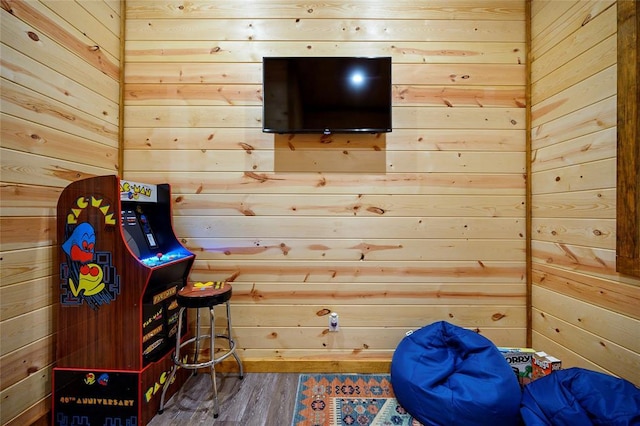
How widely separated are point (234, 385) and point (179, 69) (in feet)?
8.30

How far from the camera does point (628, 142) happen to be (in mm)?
1431

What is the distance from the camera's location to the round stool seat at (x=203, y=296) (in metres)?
1.64

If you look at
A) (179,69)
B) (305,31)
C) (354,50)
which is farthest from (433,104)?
Result: (179,69)

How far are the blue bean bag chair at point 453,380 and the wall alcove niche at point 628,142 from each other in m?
0.92

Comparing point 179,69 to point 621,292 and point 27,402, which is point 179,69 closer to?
point 27,402

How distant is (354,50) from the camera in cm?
212

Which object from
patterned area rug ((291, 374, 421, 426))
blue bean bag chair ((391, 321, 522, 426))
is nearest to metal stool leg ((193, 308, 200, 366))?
patterned area rug ((291, 374, 421, 426))

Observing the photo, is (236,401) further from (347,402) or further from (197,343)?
(347,402)

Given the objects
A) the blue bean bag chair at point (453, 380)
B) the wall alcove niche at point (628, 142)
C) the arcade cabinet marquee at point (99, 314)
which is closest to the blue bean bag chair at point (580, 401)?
the blue bean bag chair at point (453, 380)

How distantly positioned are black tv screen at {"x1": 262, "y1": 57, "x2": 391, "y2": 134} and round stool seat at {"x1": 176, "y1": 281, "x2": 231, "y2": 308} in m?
1.21

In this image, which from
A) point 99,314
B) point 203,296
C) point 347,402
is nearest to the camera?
point 99,314

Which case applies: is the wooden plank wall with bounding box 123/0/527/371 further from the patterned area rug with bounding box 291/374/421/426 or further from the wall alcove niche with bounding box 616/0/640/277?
the wall alcove niche with bounding box 616/0/640/277

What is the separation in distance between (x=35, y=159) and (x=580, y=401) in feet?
10.6

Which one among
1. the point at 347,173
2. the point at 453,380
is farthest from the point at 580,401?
the point at 347,173
